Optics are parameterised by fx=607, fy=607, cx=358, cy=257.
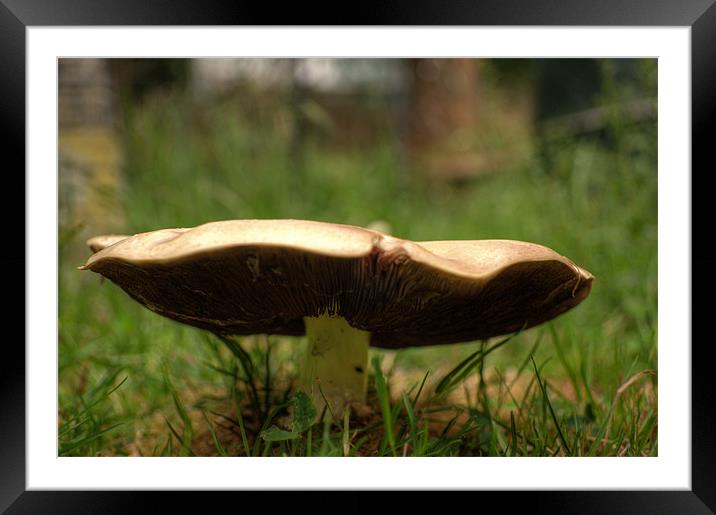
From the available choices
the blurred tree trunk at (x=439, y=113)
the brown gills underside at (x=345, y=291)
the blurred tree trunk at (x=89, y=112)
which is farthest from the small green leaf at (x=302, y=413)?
the blurred tree trunk at (x=439, y=113)

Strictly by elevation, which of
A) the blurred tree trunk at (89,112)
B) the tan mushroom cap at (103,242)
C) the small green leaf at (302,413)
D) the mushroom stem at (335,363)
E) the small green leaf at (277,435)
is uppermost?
the blurred tree trunk at (89,112)

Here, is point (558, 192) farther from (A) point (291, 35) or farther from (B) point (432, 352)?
(A) point (291, 35)

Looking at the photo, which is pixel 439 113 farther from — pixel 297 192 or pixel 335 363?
pixel 335 363

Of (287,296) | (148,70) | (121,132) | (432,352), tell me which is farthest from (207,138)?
(287,296)

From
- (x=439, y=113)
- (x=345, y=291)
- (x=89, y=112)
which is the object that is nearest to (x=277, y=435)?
(x=345, y=291)

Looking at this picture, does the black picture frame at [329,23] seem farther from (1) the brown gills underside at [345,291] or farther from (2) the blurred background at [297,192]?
(2) the blurred background at [297,192]

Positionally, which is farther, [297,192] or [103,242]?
[297,192]

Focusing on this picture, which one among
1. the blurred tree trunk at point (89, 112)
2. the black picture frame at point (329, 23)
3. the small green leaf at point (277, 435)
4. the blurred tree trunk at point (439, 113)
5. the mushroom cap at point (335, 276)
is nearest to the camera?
the mushroom cap at point (335, 276)
